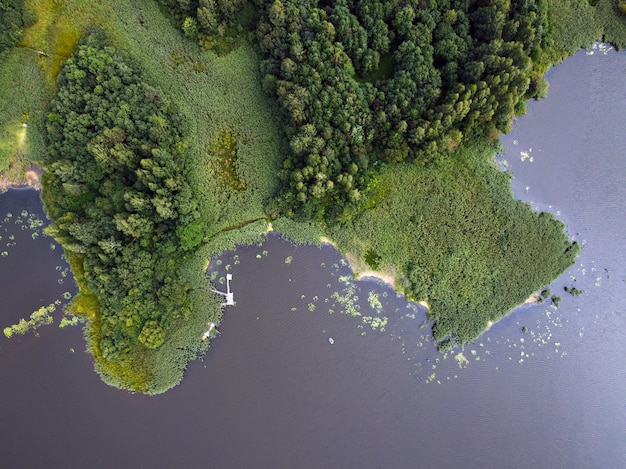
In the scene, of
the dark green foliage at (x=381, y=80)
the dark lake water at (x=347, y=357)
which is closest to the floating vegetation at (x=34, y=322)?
the dark lake water at (x=347, y=357)

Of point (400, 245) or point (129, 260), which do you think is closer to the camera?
point (129, 260)

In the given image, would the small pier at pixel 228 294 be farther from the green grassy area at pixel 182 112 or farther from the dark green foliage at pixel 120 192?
the dark green foliage at pixel 120 192

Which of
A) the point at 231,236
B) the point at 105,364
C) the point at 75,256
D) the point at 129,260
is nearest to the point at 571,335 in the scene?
the point at 231,236

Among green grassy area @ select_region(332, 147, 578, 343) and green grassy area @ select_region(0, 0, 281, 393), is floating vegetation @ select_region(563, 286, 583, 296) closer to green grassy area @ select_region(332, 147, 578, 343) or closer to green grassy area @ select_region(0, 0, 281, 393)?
green grassy area @ select_region(332, 147, 578, 343)

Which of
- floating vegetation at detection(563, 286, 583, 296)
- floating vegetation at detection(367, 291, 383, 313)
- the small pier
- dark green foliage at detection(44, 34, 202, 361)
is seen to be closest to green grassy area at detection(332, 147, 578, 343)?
floating vegetation at detection(563, 286, 583, 296)

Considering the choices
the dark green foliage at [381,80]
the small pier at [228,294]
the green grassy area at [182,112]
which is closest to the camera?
the dark green foliage at [381,80]

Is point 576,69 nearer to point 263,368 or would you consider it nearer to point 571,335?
point 571,335
